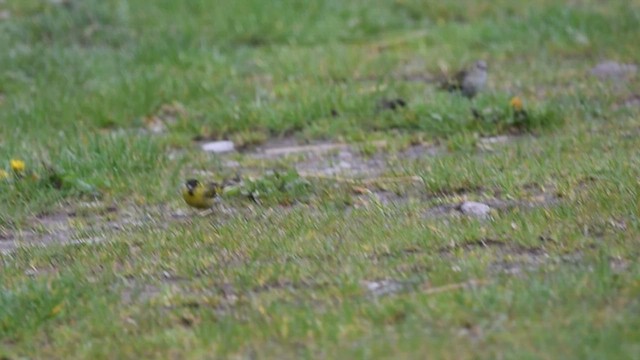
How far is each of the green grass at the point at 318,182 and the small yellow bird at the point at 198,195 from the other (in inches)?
4.1

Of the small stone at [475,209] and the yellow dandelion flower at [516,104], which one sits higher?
the small stone at [475,209]

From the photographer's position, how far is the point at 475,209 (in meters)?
5.97

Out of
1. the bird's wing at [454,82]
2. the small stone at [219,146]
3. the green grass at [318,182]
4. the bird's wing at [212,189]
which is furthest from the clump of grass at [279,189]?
the bird's wing at [454,82]

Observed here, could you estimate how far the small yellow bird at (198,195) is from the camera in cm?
622

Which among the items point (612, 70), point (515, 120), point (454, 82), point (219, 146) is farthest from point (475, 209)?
point (612, 70)

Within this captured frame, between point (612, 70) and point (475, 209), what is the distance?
3607mm

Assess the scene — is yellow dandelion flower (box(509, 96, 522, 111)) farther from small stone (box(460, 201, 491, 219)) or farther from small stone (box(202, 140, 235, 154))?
small stone (box(460, 201, 491, 219))

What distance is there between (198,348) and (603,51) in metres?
6.10

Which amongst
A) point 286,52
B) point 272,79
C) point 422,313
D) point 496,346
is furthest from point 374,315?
point 286,52

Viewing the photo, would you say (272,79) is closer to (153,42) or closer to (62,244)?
(153,42)

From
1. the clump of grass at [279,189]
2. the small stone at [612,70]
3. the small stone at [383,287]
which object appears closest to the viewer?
the small stone at [383,287]

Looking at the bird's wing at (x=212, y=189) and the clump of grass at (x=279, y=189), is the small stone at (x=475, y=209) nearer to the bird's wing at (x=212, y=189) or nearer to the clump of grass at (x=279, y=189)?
the clump of grass at (x=279, y=189)

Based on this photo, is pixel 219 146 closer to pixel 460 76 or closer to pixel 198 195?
pixel 198 195

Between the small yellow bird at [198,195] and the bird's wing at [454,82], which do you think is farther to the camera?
the bird's wing at [454,82]
